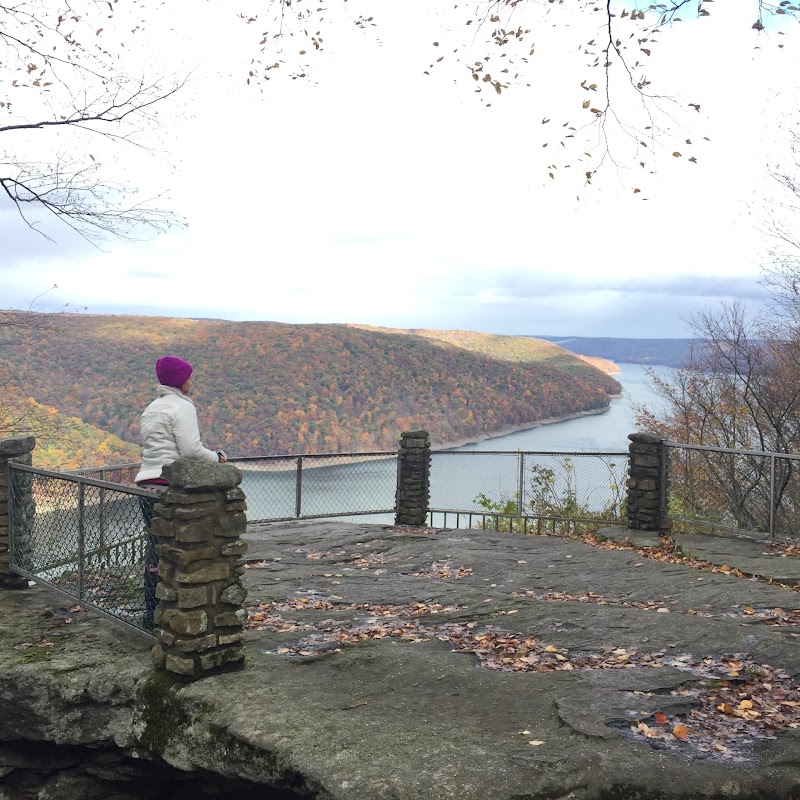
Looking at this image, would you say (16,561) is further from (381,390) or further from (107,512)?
(381,390)

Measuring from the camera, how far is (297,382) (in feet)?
192

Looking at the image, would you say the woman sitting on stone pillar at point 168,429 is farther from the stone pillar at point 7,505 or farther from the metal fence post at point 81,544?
the stone pillar at point 7,505

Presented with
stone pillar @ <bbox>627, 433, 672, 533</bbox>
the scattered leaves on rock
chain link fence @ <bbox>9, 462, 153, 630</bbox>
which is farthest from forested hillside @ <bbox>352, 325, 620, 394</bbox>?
chain link fence @ <bbox>9, 462, 153, 630</bbox>

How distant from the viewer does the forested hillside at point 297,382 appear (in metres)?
51.9

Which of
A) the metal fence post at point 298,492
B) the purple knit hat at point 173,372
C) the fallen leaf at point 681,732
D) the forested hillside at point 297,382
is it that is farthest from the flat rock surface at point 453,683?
the forested hillside at point 297,382

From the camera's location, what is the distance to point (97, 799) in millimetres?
6723

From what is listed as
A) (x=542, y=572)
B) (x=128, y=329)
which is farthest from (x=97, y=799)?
(x=128, y=329)

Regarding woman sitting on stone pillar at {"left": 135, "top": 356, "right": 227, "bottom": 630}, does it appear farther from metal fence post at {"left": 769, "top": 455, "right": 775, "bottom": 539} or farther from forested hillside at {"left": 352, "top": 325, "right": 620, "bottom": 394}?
forested hillside at {"left": 352, "top": 325, "right": 620, "bottom": 394}

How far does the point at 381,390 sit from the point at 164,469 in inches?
2221

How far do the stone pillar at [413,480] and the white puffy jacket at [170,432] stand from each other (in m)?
8.34

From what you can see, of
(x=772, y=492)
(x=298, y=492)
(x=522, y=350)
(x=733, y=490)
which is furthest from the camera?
(x=522, y=350)

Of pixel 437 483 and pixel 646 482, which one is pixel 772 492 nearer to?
pixel 646 482

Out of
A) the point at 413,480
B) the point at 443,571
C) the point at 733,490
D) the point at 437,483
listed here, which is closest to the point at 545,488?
the point at 437,483

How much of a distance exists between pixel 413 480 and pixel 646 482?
4284 mm
